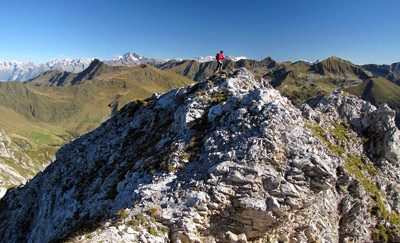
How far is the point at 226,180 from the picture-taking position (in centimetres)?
1711

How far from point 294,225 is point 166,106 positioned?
79.5 ft

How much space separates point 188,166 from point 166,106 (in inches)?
713

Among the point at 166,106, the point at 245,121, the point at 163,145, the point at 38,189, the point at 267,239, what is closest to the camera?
the point at 267,239

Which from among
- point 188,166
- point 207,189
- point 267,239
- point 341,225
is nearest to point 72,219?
point 188,166

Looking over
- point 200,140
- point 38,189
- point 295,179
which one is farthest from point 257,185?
point 38,189

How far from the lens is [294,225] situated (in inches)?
755

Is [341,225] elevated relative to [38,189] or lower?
elevated

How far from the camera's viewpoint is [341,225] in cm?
2569

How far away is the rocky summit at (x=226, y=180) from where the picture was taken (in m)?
16.6

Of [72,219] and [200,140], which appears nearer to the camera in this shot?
[200,140]

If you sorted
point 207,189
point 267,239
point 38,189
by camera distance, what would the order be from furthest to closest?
point 38,189, point 267,239, point 207,189

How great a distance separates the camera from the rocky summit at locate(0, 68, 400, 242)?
16625mm

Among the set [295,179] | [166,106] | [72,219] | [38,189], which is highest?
[166,106]

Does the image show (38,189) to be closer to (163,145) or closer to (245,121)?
(163,145)
